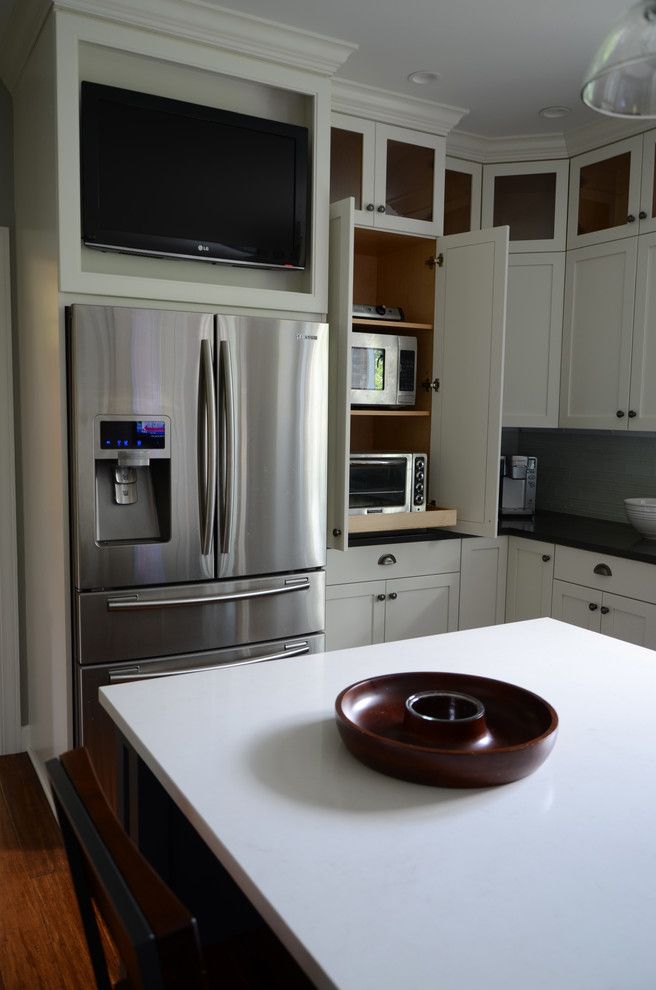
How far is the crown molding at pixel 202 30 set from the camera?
7.72ft

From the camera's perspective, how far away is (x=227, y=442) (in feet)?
8.34

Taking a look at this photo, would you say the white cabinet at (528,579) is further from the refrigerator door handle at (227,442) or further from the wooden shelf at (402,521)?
the refrigerator door handle at (227,442)

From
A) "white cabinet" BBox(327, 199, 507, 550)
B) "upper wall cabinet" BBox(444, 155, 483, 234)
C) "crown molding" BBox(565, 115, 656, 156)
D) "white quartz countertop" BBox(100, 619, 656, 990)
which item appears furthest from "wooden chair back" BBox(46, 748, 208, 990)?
"crown molding" BBox(565, 115, 656, 156)

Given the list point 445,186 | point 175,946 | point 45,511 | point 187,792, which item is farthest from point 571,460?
point 175,946

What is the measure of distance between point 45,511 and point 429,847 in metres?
2.08

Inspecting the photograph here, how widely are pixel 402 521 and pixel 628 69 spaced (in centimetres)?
207

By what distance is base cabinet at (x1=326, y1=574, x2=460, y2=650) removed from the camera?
3119 millimetres

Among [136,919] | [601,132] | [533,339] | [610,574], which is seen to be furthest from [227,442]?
[601,132]

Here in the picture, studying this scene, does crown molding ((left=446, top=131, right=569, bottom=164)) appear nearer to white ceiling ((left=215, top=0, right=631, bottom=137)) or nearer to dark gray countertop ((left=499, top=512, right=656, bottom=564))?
white ceiling ((left=215, top=0, right=631, bottom=137))

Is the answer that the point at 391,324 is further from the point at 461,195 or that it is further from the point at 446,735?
the point at 446,735

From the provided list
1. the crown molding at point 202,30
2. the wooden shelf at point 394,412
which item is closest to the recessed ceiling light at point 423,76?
the crown molding at point 202,30

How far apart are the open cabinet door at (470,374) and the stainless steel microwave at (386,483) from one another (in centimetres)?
16

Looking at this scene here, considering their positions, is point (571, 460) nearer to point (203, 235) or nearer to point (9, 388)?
point (203, 235)

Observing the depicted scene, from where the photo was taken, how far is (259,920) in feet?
4.41
